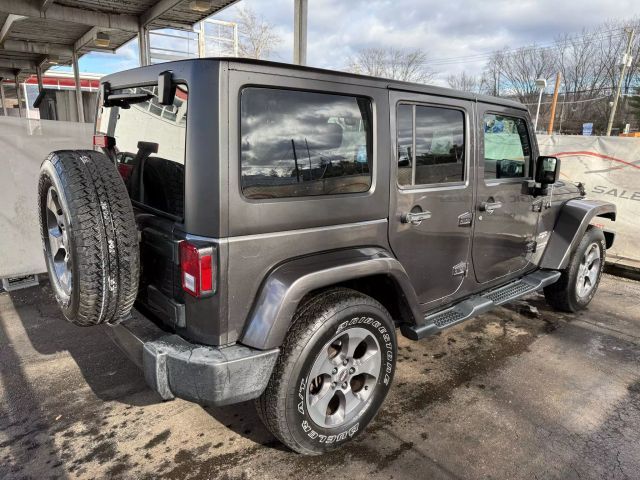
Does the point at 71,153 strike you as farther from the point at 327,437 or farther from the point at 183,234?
the point at 327,437

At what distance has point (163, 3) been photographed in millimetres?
8477

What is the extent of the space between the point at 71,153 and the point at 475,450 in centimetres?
266

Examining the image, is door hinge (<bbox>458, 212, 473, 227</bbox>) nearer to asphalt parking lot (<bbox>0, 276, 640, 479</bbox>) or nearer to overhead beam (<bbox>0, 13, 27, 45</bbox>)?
asphalt parking lot (<bbox>0, 276, 640, 479</bbox>)

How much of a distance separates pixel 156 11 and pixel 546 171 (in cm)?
829

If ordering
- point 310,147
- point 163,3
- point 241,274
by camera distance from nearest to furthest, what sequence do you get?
point 241,274, point 310,147, point 163,3

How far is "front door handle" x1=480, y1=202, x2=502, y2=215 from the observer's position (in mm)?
3232

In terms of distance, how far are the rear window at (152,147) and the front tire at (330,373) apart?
33.7 inches

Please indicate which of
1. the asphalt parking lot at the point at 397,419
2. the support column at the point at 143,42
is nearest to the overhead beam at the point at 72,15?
the support column at the point at 143,42

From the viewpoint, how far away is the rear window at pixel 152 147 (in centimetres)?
208

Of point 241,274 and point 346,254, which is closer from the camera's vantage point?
point 241,274

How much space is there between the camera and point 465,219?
3.12m

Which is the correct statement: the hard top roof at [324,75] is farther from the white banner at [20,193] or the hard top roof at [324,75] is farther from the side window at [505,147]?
the white banner at [20,193]

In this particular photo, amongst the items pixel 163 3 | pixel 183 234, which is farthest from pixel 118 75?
pixel 163 3

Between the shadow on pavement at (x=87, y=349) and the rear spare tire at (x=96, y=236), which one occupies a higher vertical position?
the rear spare tire at (x=96, y=236)
